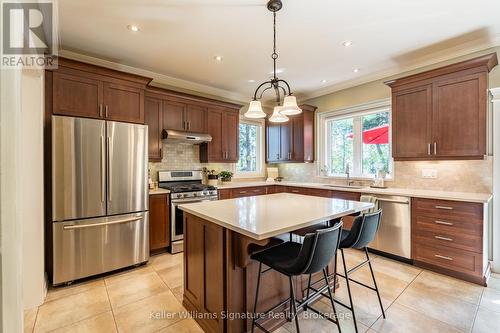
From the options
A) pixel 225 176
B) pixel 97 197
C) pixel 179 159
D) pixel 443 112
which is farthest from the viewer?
pixel 225 176

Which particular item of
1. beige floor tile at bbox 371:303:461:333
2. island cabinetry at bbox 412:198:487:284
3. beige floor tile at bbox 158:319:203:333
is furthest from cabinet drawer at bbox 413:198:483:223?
beige floor tile at bbox 158:319:203:333

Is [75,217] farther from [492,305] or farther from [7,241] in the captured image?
[492,305]

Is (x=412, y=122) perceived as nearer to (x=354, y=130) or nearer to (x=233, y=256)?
(x=354, y=130)

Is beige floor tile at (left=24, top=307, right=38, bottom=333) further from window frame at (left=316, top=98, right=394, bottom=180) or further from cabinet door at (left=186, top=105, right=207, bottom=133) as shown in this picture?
window frame at (left=316, top=98, right=394, bottom=180)

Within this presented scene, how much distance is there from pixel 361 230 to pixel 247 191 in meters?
2.76

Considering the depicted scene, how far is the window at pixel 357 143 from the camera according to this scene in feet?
13.0

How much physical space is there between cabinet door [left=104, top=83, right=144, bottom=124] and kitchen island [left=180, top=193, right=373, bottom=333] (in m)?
1.74

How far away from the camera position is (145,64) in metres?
3.58

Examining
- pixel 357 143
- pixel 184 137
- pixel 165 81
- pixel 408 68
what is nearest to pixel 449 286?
pixel 357 143

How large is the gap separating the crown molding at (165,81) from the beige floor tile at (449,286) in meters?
4.34

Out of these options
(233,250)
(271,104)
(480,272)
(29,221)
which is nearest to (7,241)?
(233,250)

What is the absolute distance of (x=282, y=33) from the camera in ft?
8.97

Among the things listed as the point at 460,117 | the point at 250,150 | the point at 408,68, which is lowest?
the point at 250,150

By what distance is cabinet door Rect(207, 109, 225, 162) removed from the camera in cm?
439
